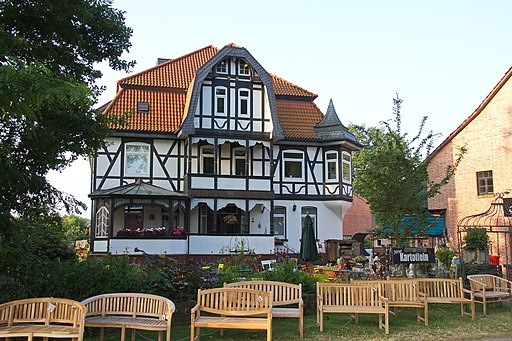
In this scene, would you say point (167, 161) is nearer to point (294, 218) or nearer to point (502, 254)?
point (294, 218)

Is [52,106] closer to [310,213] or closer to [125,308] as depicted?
[125,308]

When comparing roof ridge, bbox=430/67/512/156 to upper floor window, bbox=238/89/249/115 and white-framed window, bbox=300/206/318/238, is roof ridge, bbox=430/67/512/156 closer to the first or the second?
white-framed window, bbox=300/206/318/238

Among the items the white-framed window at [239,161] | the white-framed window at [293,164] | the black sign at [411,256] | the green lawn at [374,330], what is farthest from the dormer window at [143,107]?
the green lawn at [374,330]

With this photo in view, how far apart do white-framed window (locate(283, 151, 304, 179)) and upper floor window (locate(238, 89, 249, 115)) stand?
3.25 m

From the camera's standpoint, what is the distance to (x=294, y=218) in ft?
82.9

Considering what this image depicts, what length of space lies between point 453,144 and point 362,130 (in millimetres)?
19243

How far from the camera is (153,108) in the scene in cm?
2442

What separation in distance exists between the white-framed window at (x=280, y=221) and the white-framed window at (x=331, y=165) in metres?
2.88

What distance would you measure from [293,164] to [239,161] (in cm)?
286

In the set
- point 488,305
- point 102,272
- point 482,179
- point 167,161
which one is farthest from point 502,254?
point 102,272

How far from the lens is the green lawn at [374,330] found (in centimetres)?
866

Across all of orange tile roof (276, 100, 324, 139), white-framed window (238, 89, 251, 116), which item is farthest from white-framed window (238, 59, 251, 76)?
orange tile roof (276, 100, 324, 139)

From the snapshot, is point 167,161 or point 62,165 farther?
point 167,161

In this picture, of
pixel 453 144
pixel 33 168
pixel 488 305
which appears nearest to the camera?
pixel 33 168
